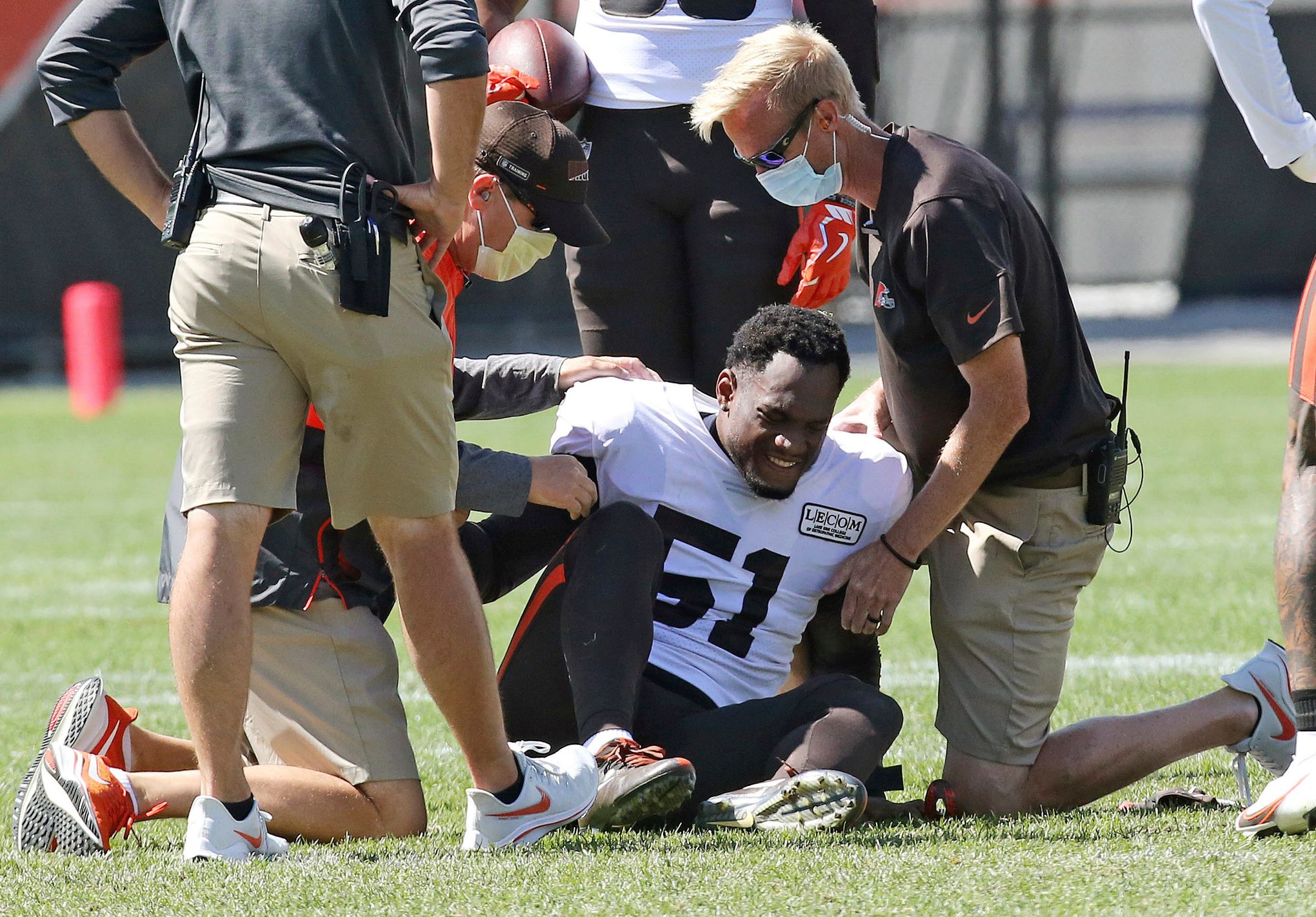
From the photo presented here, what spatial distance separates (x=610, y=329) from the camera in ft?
14.2

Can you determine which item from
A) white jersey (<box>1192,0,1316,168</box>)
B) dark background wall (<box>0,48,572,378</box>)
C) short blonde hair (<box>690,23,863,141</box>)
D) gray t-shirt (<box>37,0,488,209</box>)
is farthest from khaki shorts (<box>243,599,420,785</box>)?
dark background wall (<box>0,48,572,378</box>)

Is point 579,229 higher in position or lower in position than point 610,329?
higher

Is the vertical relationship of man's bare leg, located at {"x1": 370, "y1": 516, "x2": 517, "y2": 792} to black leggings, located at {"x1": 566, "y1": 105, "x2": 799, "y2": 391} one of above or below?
below

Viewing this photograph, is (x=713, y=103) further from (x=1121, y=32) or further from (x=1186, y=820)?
(x=1121, y=32)

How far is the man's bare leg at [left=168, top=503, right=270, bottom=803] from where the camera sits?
9.39 feet

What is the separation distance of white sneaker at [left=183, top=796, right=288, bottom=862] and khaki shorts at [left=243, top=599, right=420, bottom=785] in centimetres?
45

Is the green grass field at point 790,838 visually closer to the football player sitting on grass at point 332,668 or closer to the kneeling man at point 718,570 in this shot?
the football player sitting on grass at point 332,668

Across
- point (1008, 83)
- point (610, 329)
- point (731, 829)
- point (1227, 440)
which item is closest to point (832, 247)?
point (610, 329)

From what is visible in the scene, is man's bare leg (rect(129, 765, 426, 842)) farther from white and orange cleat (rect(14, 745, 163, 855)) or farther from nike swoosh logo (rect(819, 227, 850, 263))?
nike swoosh logo (rect(819, 227, 850, 263))

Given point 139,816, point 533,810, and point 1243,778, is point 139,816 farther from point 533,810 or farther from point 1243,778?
point 1243,778

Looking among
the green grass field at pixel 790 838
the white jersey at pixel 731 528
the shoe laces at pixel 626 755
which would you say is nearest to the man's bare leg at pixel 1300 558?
the green grass field at pixel 790 838

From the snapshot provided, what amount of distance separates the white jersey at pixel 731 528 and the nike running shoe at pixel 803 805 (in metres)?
0.42

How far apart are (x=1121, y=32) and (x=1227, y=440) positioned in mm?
9056

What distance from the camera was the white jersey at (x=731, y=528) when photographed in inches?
141
